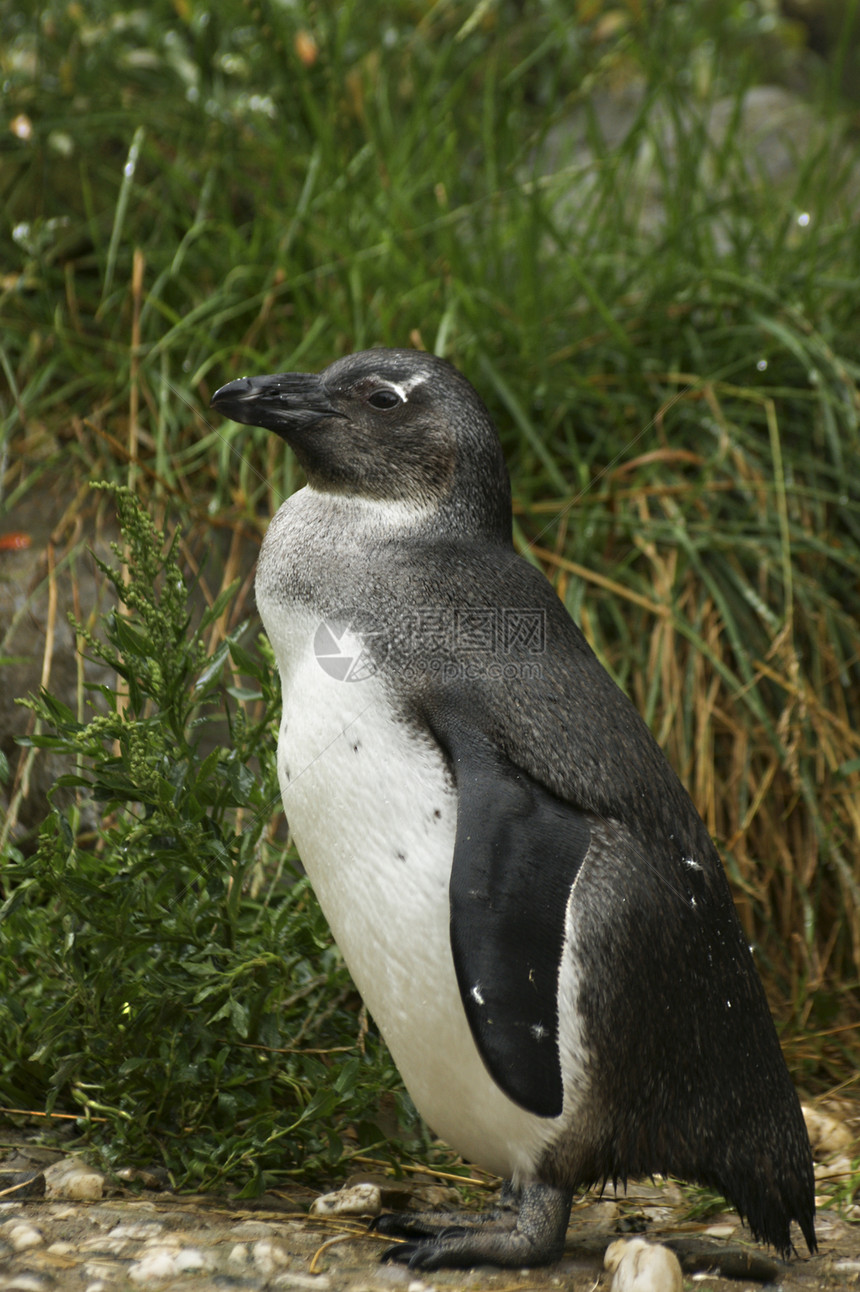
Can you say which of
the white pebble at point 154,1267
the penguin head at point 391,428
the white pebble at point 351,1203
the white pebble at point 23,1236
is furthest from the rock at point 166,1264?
the penguin head at point 391,428

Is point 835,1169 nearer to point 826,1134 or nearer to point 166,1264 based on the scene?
point 826,1134

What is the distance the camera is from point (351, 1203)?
4.82 feet

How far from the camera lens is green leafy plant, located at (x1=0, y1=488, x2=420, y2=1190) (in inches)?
57.2

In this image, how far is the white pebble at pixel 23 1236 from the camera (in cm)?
125

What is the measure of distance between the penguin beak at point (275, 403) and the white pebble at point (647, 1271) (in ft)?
3.58

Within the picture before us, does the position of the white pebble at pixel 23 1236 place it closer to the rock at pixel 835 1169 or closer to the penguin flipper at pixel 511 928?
the penguin flipper at pixel 511 928

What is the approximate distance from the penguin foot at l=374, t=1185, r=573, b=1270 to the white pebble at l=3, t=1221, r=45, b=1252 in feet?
1.26

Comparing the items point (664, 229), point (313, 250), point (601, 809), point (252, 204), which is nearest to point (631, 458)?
point (664, 229)

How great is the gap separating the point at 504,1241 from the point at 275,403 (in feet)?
3.58

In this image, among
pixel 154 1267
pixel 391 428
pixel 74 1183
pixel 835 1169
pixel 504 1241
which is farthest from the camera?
pixel 835 1169

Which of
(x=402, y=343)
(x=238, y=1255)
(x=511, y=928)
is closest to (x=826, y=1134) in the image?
(x=511, y=928)

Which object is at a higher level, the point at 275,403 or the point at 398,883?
the point at 275,403

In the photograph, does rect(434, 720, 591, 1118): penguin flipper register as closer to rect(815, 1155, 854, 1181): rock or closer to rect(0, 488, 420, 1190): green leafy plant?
rect(0, 488, 420, 1190): green leafy plant

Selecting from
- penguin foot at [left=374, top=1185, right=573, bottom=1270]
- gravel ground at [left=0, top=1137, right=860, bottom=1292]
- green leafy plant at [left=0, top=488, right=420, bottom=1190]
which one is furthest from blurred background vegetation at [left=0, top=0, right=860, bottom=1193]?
penguin foot at [left=374, top=1185, right=573, bottom=1270]
